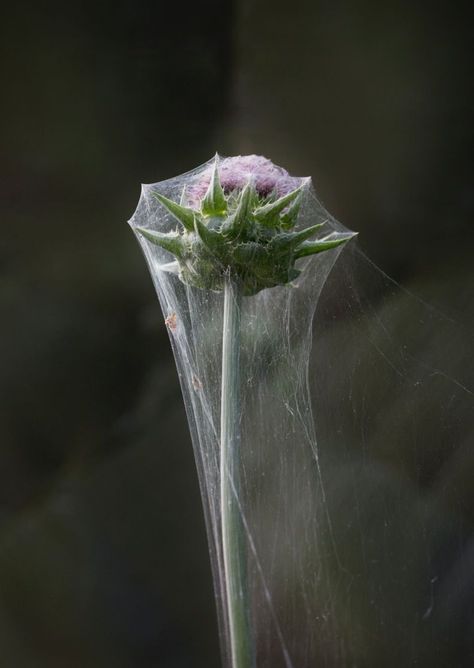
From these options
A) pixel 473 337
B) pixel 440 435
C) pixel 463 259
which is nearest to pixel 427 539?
pixel 440 435

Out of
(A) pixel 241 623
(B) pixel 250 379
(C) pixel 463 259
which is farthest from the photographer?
(C) pixel 463 259

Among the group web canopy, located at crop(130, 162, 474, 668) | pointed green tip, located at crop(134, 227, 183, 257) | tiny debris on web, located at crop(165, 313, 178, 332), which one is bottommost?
web canopy, located at crop(130, 162, 474, 668)

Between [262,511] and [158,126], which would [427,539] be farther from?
[158,126]

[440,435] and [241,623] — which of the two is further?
[440,435]

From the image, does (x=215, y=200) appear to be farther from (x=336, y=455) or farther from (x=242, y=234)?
(x=336, y=455)

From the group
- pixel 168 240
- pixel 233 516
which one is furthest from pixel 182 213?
pixel 233 516

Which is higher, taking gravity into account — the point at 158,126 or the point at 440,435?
the point at 158,126
